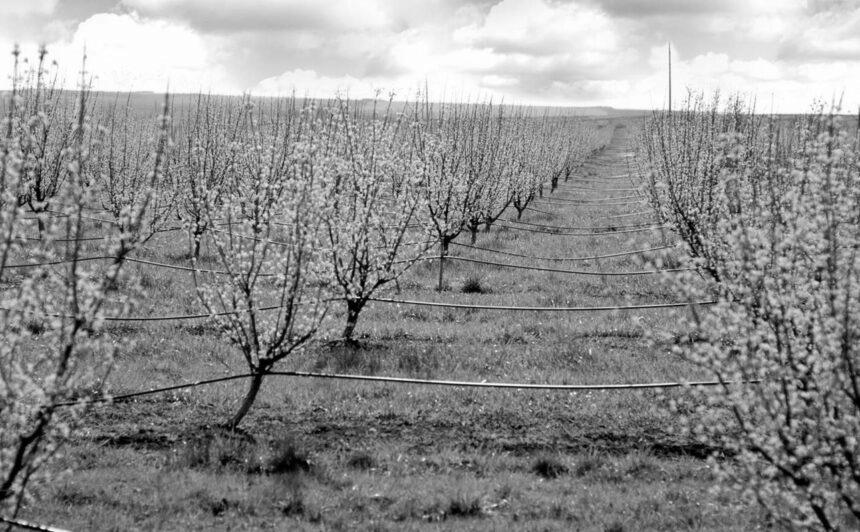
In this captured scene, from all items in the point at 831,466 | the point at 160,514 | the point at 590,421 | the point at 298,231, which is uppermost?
the point at 298,231

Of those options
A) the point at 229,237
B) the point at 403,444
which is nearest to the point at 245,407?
the point at 403,444

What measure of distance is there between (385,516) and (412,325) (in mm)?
6770

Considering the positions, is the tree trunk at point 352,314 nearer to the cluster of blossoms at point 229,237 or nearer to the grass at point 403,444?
the cluster of blossoms at point 229,237

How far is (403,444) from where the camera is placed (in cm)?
862

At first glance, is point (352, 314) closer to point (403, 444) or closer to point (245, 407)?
point (245, 407)

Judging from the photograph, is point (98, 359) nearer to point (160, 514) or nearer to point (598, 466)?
point (160, 514)

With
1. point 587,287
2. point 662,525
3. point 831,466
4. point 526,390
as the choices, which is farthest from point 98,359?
point 587,287

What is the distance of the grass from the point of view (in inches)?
275

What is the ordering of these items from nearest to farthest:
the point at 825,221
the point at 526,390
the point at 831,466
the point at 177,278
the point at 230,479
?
the point at 831,466, the point at 825,221, the point at 230,479, the point at 526,390, the point at 177,278

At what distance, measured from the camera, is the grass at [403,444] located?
698 cm

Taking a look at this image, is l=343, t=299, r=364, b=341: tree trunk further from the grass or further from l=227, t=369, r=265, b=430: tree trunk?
l=227, t=369, r=265, b=430: tree trunk

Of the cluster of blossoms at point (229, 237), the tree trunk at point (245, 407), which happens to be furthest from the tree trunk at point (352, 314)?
the tree trunk at point (245, 407)

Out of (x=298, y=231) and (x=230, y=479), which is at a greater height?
(x=298, y=231)

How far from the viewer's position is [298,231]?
868cm
